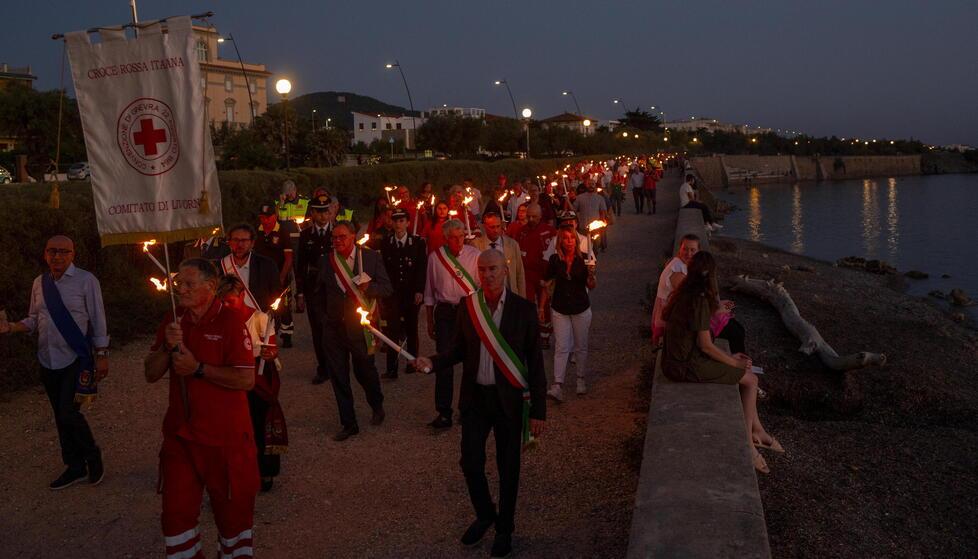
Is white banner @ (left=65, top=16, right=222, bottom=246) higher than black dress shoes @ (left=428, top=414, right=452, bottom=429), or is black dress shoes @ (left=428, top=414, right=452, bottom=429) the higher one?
white banner @ (left=65, top=16, right=222, bottom=246)

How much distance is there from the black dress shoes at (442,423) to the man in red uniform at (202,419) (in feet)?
11.8

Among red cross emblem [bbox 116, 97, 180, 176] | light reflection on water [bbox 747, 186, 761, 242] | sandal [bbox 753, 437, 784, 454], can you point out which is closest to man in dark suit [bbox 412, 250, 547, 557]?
red cross emblem [bbox 116, 97, 180, 176]

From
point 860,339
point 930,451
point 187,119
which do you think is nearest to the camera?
point 187,119

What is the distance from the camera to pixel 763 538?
13.9 ft

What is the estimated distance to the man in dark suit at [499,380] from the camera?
207 inches

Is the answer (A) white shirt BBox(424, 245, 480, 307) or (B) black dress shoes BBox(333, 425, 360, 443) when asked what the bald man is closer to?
(B) black dress shoes BBox(333, 425, 360, 443)

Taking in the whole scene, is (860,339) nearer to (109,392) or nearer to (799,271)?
(799,271)

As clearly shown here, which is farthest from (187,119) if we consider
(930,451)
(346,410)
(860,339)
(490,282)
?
(860,339)

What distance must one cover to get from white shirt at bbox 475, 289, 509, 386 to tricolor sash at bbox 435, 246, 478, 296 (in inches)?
109

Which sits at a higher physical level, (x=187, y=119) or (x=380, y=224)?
(x=187, y=119)

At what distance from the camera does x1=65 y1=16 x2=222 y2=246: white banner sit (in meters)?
5.04

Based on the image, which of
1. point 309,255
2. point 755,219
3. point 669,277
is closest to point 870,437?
point 669,277

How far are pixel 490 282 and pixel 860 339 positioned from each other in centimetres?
1310

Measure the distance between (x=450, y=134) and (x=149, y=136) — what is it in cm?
5869
